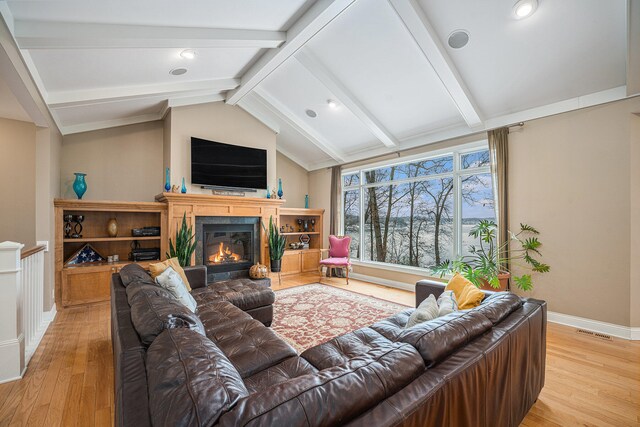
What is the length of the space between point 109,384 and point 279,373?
161cm

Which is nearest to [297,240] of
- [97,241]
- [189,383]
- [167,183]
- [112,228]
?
[167,183]

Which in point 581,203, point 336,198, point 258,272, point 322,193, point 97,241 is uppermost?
point 322,193

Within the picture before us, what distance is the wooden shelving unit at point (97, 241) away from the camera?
3.97m

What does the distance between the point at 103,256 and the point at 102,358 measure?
2.62 meters

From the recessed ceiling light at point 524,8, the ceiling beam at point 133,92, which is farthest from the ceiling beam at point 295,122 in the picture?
the recessed ceiling light at point 524,8

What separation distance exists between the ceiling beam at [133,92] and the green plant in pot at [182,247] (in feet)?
6.38

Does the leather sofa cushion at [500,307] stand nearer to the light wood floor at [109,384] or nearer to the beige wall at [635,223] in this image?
the light wood floor at [109,384]

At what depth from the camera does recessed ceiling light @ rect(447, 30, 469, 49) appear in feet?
9.97

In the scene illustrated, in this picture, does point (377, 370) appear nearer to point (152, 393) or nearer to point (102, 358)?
point (152, 393)

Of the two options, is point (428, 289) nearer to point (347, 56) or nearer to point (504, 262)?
point (504, 262)

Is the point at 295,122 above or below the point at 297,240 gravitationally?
above

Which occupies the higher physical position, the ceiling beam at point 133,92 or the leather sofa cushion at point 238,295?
the ceiling beam at point 133,92

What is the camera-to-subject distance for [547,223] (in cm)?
365

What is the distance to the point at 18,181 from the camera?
3502 mm
